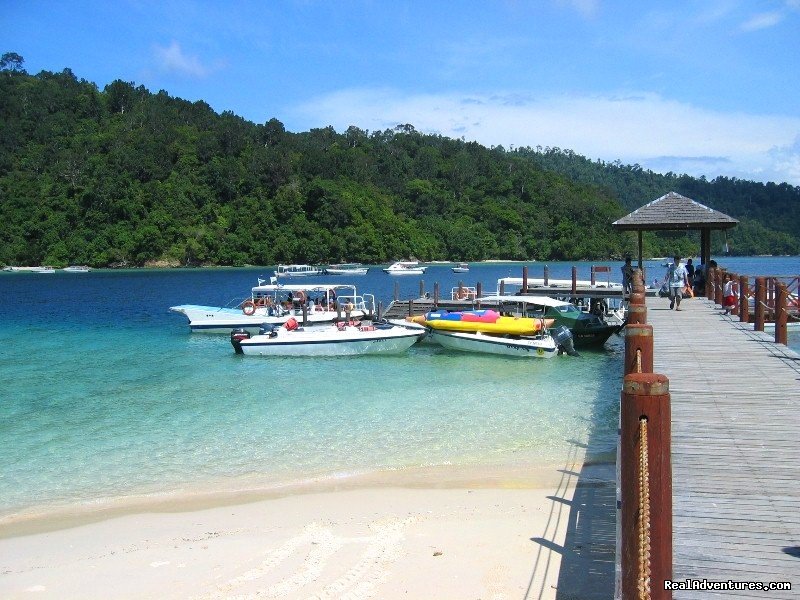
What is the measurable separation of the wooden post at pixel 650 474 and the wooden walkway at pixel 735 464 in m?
1.27

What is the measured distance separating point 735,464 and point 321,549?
462 centimetres

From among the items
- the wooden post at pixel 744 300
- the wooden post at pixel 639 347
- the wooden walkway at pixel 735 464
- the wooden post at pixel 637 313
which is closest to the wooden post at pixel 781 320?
the wooden walkway at pixel 735 464

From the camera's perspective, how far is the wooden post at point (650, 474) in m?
3.51

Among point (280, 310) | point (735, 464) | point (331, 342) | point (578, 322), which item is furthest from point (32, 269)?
point (735, 464)

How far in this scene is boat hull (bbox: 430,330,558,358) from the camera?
23.2m

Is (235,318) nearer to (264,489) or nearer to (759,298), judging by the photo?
(264,489)

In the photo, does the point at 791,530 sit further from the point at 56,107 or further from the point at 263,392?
the point at 56,107

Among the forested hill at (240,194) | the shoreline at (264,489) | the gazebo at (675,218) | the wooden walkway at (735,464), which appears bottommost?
the shoreline at (264,489)

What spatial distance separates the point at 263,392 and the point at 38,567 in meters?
10.8

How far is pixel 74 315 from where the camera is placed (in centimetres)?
4341

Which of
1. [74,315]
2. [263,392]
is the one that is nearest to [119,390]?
[263,392]

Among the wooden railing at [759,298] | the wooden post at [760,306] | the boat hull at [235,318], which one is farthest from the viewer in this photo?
the boat hull at [235,318]

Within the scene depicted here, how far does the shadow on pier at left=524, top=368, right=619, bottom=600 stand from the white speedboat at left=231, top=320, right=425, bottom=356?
12.5 metres

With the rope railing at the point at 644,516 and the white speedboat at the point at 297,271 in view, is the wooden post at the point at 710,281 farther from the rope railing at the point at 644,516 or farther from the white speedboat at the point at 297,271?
the white speedboat at the point at 297,271
